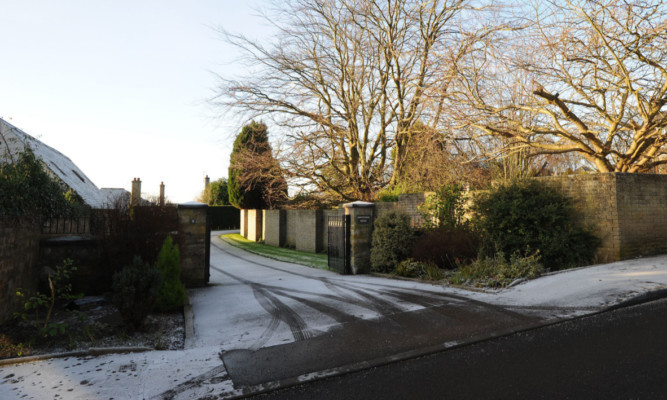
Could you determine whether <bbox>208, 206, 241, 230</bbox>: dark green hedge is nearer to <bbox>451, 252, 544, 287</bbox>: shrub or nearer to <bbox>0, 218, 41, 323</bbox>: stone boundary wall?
<bbox>0, 218, 41, 323</bbox>: stone boundary wall

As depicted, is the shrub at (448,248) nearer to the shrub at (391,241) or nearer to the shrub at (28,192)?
the shrub at (391,241)

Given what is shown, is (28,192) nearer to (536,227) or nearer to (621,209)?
(536,227)

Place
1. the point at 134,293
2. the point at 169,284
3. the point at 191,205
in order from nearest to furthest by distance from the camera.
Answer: the point at 134,293
the point at 169,284
the point at 191,205

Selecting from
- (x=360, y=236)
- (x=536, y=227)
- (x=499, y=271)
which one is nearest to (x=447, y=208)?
(x=536, y=227)

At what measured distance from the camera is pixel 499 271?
7422mm

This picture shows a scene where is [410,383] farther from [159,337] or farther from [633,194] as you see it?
[633,194]

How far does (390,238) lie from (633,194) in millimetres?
5995

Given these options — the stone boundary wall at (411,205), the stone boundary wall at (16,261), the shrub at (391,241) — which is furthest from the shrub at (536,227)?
the stone boundary wall at (16,261)

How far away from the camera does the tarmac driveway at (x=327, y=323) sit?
12.9 feet

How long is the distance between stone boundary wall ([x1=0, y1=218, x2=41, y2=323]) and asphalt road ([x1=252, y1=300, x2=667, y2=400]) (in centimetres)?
461

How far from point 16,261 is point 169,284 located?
7.42 ft

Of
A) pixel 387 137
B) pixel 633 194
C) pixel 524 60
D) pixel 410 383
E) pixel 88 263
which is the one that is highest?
pixel 524 60

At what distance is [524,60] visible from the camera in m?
11.2

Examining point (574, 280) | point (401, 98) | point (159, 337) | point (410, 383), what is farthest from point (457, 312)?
point (401, 98)
